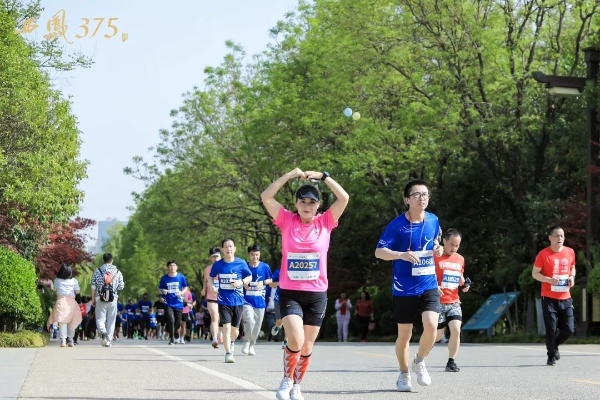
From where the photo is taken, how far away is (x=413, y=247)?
11477 mm

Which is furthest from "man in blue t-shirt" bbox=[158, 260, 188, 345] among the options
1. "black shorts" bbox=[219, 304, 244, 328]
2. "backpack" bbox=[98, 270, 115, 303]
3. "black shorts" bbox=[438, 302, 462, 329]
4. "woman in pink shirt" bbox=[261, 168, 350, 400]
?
"woman in pink shirt" bbox=[261, 168, 350, 400]

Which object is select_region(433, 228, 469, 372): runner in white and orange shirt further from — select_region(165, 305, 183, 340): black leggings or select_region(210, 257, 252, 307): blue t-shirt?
select_region(165, 305, 183, 340): black leggings

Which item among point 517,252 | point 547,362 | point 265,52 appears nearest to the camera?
point 547,362

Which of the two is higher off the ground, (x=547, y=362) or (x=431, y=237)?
(x=431, y=237)

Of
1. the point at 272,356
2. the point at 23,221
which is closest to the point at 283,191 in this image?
the point at 23,221

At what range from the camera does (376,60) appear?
35.7m

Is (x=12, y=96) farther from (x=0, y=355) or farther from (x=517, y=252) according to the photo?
(x=517, y=252)

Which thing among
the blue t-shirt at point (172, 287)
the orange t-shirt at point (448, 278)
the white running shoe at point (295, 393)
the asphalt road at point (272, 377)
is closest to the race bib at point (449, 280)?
the orange t-shirt at point (448, 278)

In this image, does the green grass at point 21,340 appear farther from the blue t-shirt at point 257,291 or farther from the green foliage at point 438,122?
the green foliage at point 438,122

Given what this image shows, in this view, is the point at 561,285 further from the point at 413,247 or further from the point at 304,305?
the point at 304,305

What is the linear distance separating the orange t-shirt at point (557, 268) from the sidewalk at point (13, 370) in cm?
661

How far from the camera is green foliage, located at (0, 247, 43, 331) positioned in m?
24.0

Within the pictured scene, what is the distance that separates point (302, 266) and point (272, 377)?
3564 millimetres

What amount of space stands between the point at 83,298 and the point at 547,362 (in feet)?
90.2
